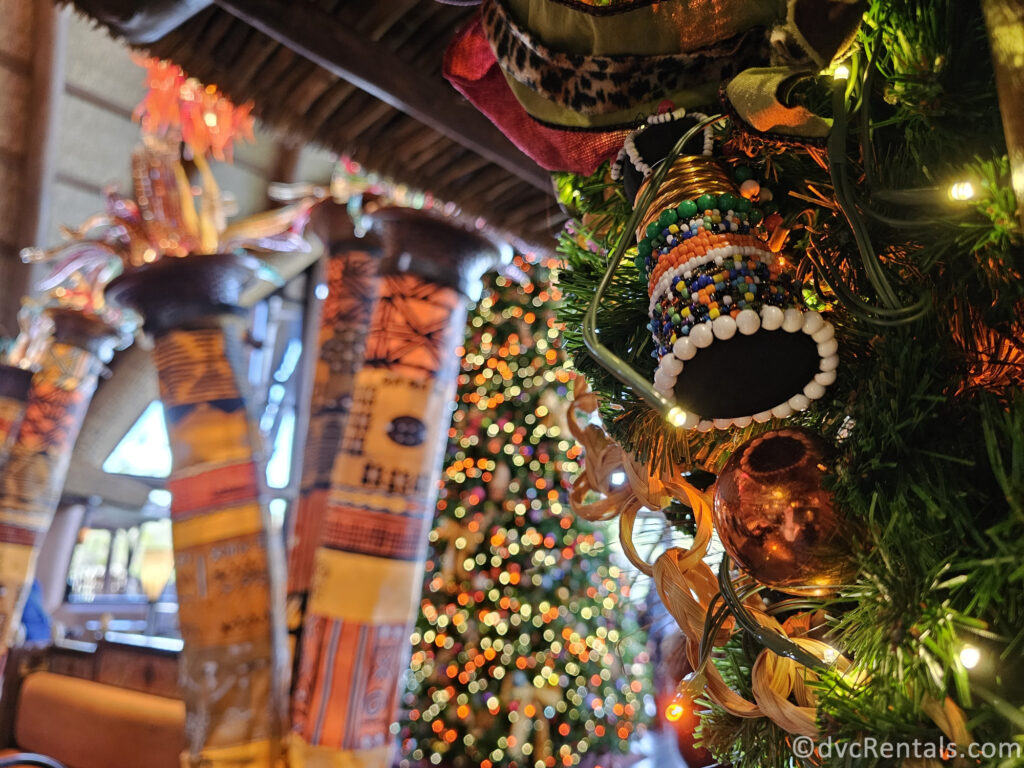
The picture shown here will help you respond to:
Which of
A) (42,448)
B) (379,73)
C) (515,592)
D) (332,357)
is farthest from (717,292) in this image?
(42,448)

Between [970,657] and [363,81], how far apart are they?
73cm

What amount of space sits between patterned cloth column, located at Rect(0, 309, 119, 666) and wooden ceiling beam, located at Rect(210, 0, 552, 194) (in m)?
2.03

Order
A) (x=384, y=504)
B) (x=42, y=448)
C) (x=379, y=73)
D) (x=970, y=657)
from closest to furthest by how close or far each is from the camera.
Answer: (x=970, y=657) < (x=379, y=73) < (x=384, y=504) < (x=42, y=448)

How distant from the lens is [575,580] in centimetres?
254

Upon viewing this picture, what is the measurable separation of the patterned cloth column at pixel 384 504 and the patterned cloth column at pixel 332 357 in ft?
0.57

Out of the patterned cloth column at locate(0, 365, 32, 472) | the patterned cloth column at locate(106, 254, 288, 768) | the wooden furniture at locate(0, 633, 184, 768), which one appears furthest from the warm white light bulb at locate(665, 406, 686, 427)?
the patterned cloth column at locate(0, 365, 32, 472)

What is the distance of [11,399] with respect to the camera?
2.38 meters

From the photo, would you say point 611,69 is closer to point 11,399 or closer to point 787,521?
point 787,521

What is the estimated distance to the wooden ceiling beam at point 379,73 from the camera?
2.39 ft

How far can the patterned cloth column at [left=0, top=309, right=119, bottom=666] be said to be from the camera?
7.31ft

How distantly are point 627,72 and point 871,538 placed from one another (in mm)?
290

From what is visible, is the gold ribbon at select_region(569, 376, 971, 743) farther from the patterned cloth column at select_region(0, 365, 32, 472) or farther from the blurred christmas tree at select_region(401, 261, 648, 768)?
the patterned cloth column at select_region(0, 365, 32, 472)

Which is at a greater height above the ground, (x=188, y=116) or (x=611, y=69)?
(x=188, y=116)

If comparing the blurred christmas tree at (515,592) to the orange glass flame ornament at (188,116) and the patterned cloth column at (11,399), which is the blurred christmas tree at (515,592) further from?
the patterned cloth column at (11,399)
